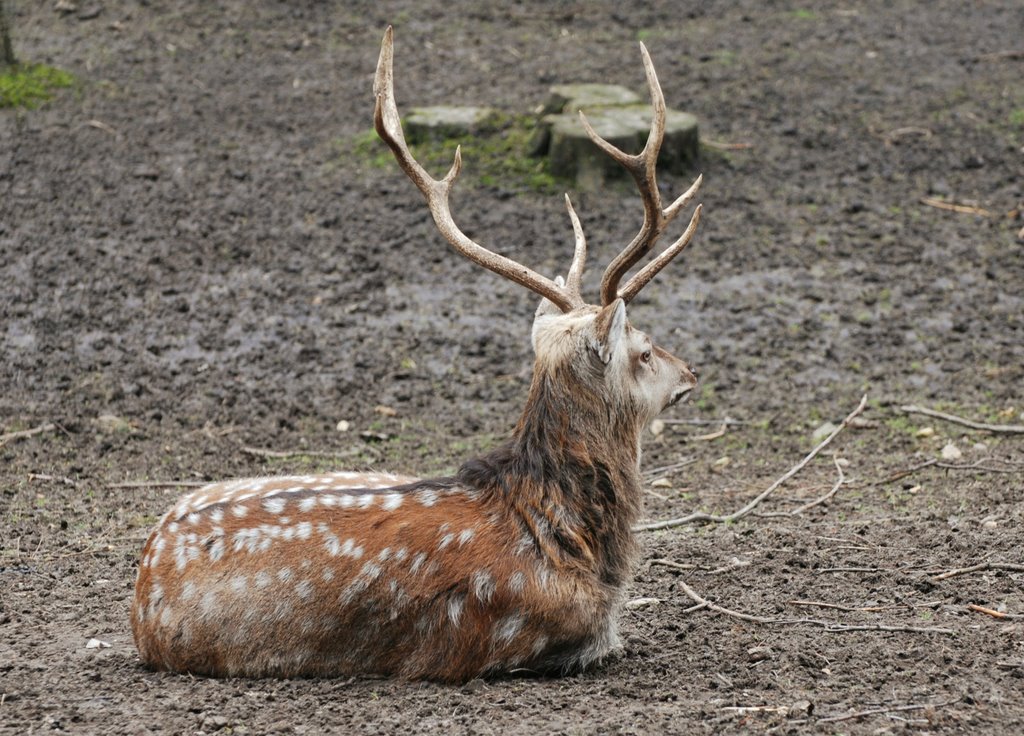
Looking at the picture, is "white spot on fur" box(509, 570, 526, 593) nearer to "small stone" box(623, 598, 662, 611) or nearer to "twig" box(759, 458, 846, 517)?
"small stone" box(623, 598, 662, 611)

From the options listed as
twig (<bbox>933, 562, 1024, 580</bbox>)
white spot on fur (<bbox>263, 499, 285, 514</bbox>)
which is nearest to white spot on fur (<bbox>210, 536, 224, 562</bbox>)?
white spot on fur (<bbox>263, 499, 285, 514</bbox>)

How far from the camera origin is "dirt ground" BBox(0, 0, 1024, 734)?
15.7ft

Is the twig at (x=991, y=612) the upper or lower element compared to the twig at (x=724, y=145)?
upper

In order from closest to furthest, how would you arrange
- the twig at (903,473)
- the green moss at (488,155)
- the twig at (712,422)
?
the twig at (903,473) < the twig at (712,422) < the green moss at (488,155)

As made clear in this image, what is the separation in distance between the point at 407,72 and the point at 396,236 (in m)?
3.67

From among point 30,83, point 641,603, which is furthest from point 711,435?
point 30,83

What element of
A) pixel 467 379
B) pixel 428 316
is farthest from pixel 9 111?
pixel 467 379

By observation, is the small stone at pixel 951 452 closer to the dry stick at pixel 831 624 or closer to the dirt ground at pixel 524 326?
the dirt ground at pixel 524 326

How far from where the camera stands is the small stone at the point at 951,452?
7.43 metres

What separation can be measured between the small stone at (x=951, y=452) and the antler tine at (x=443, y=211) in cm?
288

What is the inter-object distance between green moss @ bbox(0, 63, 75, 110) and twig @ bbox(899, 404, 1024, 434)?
28.3 feet

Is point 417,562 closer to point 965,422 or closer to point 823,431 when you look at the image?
point 823,431

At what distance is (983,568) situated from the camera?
5652 millimetres

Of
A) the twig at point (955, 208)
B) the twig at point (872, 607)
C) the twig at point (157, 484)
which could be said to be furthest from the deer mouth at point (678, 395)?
the twig at point (955, 208)
